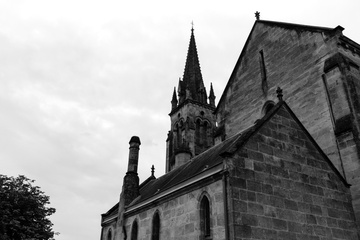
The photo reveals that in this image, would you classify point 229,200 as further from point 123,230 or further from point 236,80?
point 236,80

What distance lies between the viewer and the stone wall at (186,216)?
11.7 m

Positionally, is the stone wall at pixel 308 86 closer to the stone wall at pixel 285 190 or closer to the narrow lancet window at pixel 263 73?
the narrow lancet window at pixel 263 73

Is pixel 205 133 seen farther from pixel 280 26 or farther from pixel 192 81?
pixel 280 26

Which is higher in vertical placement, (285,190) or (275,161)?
(275,161)

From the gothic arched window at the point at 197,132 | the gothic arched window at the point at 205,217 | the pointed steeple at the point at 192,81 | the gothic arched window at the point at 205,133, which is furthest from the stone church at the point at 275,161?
the pointed steeple at the point at 192,81

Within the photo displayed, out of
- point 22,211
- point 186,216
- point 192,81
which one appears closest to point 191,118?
point 192,81

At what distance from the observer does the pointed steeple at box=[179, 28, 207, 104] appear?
6247 centimetres

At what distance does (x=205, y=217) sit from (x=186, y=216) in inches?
41.1

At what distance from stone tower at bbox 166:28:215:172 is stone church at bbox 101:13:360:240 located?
3061cm

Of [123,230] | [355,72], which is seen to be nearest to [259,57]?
[355,72]

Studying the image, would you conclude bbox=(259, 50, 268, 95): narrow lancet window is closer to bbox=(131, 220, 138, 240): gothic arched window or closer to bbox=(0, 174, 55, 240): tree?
bbox=(131, 220, 138, 240): gothic arched window

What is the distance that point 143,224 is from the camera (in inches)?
667

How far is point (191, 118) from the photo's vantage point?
190 ft

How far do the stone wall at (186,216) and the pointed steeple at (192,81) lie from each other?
1799 inches
